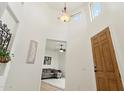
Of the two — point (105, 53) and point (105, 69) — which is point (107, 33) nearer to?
point (105, 53)

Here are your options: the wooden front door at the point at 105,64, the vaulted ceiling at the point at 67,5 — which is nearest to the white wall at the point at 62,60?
the vaulted ceiling at the point at 67,5

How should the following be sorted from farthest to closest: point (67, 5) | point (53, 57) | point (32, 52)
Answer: point (53, 57), point (67, 5), point (32, 52)

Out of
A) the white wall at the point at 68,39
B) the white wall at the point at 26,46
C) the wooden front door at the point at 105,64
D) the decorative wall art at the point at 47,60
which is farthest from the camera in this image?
the decorative wall art at the point at 47,60

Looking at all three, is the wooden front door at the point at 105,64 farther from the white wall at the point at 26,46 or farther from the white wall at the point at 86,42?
the white wall at the point at 26,46

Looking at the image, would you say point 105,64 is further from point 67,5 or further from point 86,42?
point 67,5

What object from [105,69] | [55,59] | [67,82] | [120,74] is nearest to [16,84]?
[67,82]

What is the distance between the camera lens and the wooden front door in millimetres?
2521

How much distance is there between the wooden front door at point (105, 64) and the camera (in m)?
2.52

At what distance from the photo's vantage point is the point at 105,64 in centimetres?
288

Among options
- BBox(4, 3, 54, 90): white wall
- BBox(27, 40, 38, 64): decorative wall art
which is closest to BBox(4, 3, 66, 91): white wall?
BBox(4, 3, 54, 90): white wall

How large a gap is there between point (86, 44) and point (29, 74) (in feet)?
8.62

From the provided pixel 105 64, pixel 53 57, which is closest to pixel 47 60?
pixel 53 57

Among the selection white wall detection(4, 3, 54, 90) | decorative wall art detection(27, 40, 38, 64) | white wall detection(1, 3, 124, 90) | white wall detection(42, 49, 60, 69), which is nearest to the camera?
white wall detection(1, 3, 124, 90)

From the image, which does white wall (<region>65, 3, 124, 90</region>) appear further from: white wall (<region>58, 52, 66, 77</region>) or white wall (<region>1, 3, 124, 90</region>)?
white wall (<region>58, 52, 66, 77</region>)
